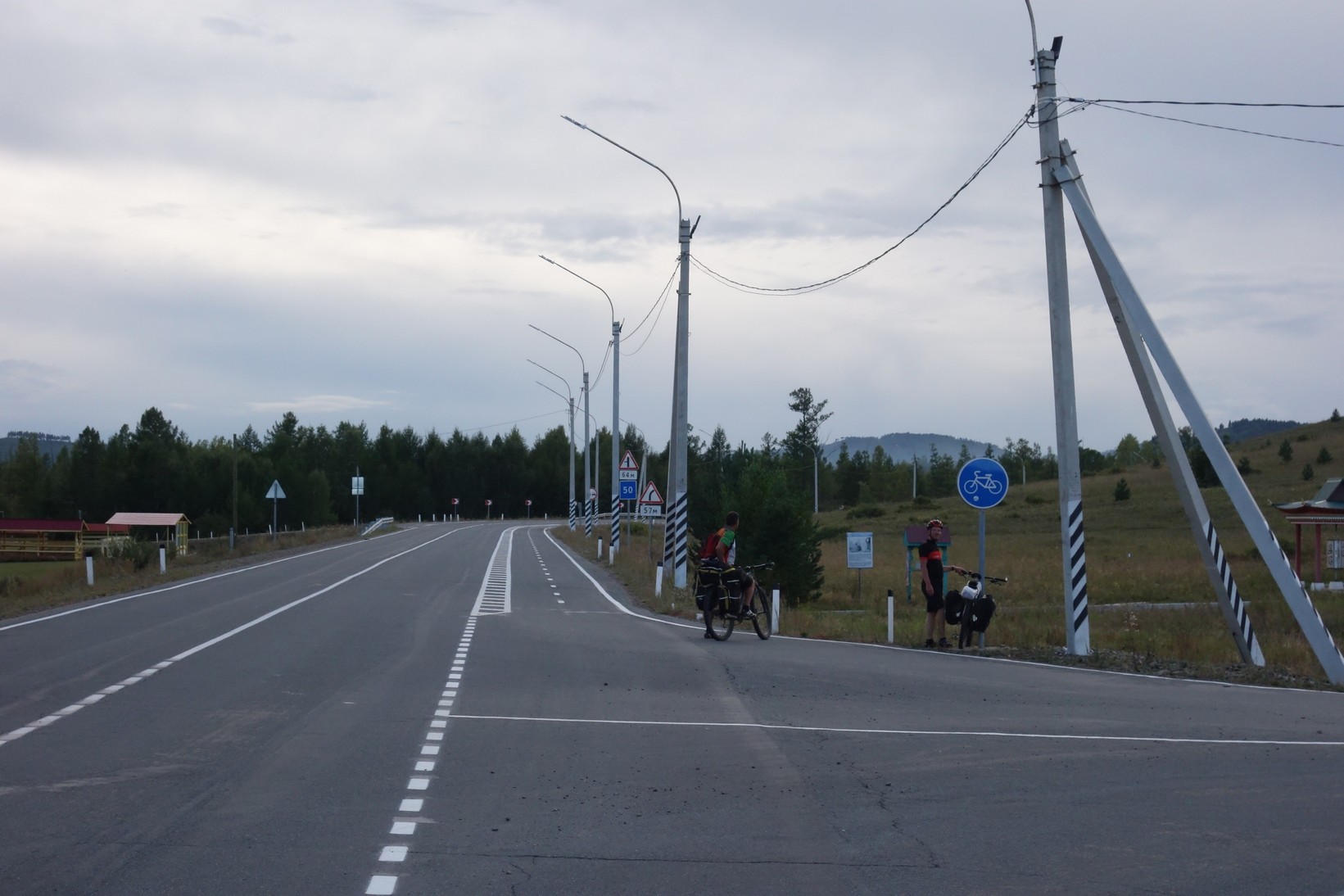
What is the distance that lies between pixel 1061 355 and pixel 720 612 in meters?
6.13

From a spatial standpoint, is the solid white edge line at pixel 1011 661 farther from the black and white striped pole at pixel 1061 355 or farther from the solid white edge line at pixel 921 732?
the solid white edge line at pixel 921 732

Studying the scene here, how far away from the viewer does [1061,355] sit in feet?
56.1

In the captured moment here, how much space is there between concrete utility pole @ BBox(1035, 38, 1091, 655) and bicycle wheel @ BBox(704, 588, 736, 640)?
15.8ft

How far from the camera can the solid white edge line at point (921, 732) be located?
9.83 metres

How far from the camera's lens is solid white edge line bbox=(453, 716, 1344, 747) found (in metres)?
9.83

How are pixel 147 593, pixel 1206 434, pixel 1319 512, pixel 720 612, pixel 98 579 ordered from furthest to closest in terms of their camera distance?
1. pixel 1319 512
2. pixel 98 579
3. pixel 147 593
4. pixel 720 612
5. pixel 1206 434

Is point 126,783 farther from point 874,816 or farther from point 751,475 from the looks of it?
point 751,475

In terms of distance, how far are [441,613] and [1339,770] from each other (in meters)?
16.0

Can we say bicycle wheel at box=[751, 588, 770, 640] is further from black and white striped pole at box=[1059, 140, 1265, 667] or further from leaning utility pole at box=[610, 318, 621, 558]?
leaning utility pole at box=[610, 318, 621, 558]

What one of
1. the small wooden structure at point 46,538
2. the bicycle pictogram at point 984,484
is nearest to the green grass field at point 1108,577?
the bicycle pictogram at point 984,484

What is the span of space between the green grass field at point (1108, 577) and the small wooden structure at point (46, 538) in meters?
30.0

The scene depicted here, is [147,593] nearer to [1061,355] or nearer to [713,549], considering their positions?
[713,549]

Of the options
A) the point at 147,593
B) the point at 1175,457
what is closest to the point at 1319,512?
the point at 1175,457

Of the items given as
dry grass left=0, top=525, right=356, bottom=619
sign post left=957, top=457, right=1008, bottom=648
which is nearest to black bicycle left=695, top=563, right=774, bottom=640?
sign post left=957, top=457, right=1008, bottom=648
